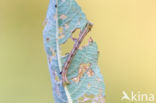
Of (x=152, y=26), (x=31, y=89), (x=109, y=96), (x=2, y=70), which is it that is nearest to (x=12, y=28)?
(x=2, y=70)

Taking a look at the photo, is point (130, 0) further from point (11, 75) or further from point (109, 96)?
point (11, 75)

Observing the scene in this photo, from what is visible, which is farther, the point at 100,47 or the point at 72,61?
the point at 100,47

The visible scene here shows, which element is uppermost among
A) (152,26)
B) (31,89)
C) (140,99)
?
(152,26)

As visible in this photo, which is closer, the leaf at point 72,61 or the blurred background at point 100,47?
the leaf at point 72,61

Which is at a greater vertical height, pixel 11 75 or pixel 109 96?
pixel 11 75
